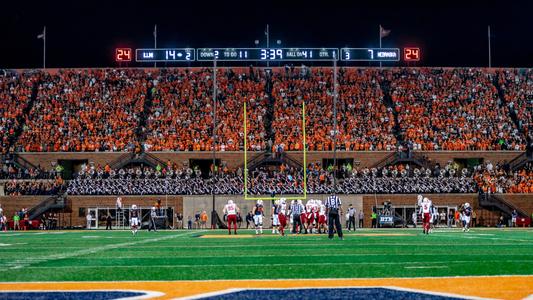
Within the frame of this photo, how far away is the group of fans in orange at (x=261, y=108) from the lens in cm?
4919

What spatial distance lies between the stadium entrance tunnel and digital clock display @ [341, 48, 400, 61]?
49.5 m

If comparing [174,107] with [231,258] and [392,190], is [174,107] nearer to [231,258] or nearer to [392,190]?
[392,190]

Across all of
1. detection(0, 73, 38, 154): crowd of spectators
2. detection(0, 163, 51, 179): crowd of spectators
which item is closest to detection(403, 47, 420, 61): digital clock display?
detection(0, 73, 38, 154): crowd of spectators

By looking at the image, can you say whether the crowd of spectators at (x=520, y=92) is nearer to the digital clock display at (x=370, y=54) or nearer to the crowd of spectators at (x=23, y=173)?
the digital clock display at (x=370, y=54)

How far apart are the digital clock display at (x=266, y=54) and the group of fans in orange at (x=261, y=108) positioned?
40.9 inches

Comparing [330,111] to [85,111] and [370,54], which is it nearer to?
[370,54]

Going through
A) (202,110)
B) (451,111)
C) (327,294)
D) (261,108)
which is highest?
(261,108)

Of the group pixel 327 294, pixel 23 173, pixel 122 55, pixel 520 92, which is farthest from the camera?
pixel 122 55

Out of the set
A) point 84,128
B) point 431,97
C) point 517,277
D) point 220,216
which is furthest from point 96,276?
point 431,97

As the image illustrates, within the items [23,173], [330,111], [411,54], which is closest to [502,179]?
[330,111]

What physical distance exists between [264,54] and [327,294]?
4928 centimetres

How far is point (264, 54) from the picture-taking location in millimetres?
56594

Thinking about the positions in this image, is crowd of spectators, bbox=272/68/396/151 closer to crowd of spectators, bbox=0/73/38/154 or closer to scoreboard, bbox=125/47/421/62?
scoreboard, bbox=125/47/421/62

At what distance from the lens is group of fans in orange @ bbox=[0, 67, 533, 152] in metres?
49.2
